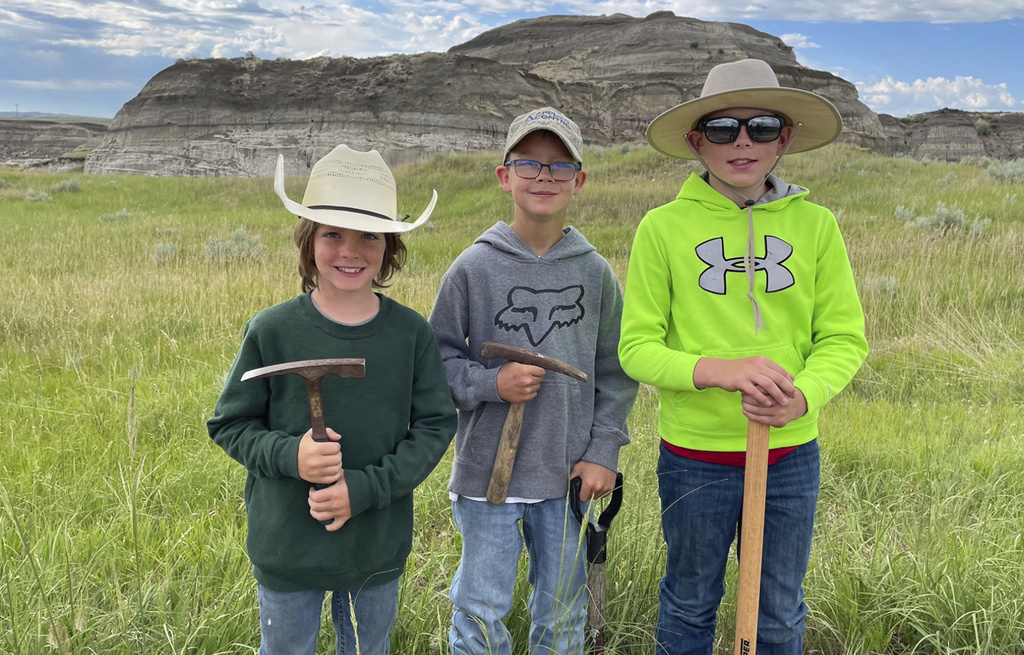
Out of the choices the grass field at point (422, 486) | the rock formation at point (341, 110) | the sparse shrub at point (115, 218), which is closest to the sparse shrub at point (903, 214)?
the grass field at point (422, 486)

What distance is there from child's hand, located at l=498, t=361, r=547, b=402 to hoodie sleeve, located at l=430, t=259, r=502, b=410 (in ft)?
0.17

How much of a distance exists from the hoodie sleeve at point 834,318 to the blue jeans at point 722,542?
0.99 ft

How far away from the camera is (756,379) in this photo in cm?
171

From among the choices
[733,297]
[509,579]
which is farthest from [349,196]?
[509,579]

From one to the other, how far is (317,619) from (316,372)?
2.63 ft

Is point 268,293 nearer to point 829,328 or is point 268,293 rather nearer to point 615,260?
point 615,260

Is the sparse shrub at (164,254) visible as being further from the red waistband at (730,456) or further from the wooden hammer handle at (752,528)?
the wooden hammer handle at (752,528)

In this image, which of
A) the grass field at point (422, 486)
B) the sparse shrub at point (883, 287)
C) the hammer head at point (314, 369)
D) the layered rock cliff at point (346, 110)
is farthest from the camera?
the layered rock cliff at point (346, 110)

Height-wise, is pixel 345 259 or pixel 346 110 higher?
pixel 346 110

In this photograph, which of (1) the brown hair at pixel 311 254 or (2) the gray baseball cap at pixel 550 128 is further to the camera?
(2) the gray baseball cap at pixel 550 128

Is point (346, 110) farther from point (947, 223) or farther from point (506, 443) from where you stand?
point (506, 443)

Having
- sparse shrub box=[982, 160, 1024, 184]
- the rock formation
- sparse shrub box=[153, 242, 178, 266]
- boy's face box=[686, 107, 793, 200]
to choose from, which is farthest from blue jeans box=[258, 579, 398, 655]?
the rock formation

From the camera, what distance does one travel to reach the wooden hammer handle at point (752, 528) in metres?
1.77

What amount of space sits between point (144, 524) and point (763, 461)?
2589mm
